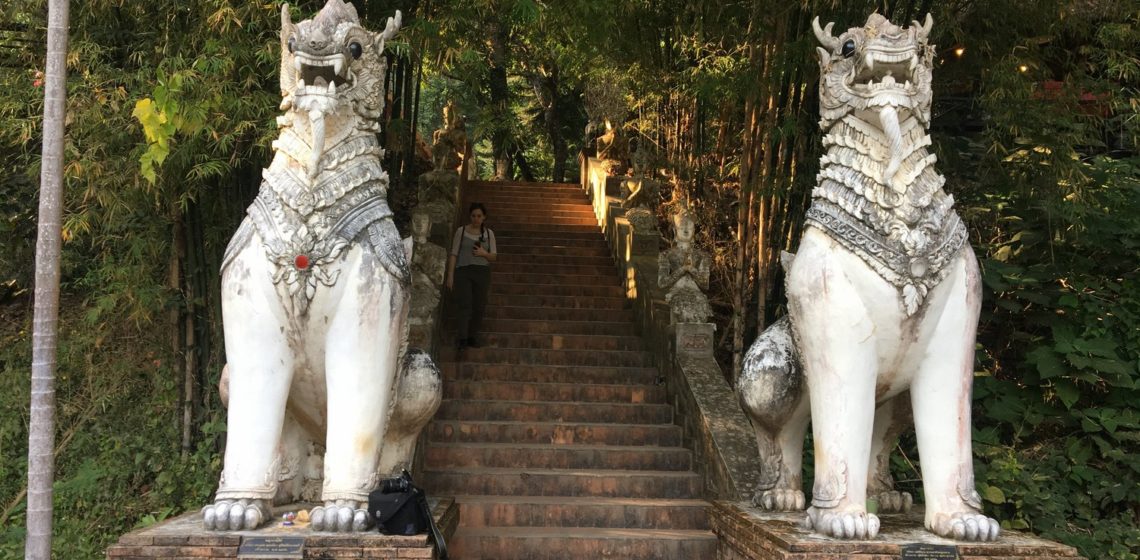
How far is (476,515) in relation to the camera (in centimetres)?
546

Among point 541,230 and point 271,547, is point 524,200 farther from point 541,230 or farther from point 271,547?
point 271,547

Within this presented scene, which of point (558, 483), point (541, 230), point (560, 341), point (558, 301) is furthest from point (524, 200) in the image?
point (558, 483)

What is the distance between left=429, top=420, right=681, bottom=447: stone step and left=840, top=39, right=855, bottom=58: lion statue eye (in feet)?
10.6

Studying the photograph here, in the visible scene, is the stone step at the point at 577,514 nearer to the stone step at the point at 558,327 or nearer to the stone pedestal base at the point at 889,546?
the stone pedestal base at the point at 889,546

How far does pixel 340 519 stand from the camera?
359cm

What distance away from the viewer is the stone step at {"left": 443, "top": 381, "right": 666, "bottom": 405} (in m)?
A: 6.92

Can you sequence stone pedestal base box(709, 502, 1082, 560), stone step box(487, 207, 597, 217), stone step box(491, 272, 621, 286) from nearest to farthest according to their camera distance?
stone pedestal base box(709, 502, 1082, 560) → stone step box(491, 272, 621, 286) → stone step box(487, 207, 597, 217)

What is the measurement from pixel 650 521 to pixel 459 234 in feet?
10.0

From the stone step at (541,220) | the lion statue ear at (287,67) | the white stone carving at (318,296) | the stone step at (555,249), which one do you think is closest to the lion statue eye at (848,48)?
the white stone carving at (318,296)

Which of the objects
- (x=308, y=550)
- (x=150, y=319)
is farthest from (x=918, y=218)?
(x=150, y=319)

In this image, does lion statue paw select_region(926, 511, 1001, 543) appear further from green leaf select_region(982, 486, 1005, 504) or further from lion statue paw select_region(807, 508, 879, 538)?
green leaf select_region(982, 486, 1005, 504)

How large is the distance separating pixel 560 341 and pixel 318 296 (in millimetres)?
4278

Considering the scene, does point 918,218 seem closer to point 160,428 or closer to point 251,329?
point 251,329

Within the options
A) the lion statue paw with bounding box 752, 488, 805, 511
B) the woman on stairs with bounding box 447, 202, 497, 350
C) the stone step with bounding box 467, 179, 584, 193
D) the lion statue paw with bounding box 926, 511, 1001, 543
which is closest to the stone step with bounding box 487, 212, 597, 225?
the stone step with bounding box 467, 179, 584, 193
